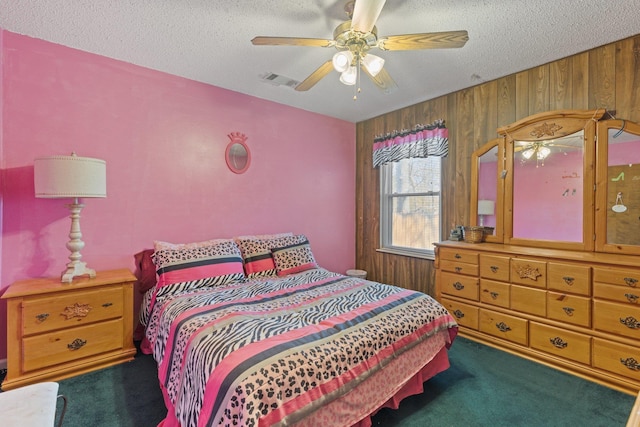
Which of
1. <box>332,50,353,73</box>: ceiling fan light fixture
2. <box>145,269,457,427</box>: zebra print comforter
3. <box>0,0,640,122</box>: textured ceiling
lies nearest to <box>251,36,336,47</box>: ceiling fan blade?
<box>332,50,353,73</box>: ceiling fan light fixture

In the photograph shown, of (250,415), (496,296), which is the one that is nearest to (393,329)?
(250,415)

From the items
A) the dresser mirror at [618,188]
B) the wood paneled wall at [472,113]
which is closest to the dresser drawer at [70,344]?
the wood paneled wall at [472,113]

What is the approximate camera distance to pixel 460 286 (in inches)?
107

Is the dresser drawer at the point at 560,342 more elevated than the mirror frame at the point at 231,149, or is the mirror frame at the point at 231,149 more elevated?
the mirror frame at the point at 231,149

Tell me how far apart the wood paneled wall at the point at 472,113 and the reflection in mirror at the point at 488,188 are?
13 cm

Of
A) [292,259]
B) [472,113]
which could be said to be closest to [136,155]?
[292,259]

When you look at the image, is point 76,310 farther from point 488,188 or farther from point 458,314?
point 488,188

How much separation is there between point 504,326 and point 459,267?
1.92 feet

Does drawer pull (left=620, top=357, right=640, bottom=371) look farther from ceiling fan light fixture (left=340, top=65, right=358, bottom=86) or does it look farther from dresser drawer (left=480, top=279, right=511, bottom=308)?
ceiling fan light fixture (left=340, top=65, right=358, bottom=86)

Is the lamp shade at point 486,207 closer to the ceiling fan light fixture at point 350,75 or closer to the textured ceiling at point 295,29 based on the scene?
the textured ceiling at point 295,29

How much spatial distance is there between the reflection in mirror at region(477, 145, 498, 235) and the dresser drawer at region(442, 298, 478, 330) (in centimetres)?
77

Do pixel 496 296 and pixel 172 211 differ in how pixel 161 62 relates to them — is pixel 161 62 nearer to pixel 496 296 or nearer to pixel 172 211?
pixel 172 211

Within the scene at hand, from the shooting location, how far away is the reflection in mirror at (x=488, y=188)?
9.26ft

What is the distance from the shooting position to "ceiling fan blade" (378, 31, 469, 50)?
1.54m
